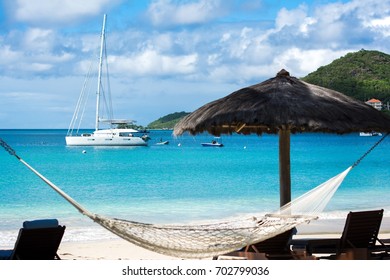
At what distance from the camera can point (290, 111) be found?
4.73 metres

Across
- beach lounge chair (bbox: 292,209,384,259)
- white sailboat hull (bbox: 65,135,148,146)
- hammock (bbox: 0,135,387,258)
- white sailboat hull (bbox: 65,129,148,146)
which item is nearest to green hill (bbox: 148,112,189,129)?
white sailboat hull (bbox: 65,135,148,146)

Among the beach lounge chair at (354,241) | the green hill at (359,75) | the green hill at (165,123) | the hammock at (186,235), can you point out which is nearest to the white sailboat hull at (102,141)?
the green hill at (359,75)

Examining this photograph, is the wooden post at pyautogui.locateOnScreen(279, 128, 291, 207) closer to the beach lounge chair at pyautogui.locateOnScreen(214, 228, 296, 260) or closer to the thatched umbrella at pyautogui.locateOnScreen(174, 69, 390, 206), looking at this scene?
the thatched umbrella at pyautogui.locateOnScreen(174, 69, 390, 206)

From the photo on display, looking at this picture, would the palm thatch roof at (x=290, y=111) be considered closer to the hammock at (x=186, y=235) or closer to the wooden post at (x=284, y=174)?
the wooden post at (x=284, y=174)

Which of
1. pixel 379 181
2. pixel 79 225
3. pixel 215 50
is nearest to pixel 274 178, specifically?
pixel 379 181

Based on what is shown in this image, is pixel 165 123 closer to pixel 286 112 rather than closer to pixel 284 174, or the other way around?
pixel 284 174

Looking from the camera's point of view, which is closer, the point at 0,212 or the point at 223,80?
the point at 0,212

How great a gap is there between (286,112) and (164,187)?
1355 centimetres

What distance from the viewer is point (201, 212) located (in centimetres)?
1237

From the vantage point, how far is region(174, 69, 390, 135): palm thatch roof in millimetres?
4734

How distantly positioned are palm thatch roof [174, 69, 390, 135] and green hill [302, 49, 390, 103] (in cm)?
3094

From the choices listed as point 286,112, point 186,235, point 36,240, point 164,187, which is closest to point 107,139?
point 164,187
